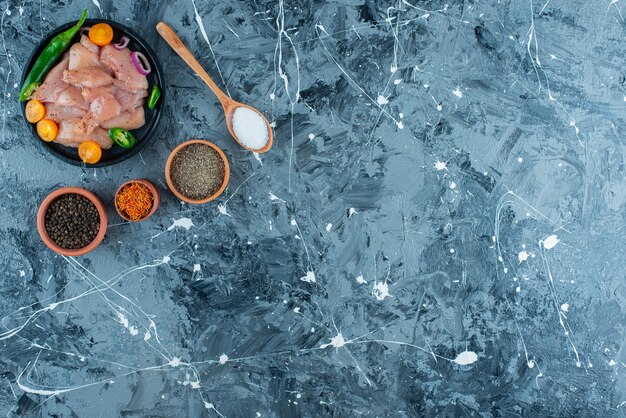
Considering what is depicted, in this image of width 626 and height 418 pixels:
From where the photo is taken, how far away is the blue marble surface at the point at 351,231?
1780 millimetres

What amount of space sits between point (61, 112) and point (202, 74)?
0.45m

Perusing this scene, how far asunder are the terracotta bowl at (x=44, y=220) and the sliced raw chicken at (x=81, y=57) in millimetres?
385

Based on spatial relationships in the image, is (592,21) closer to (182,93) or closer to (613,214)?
(613,214)

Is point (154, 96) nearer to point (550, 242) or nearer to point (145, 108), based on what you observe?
point (145, 108)

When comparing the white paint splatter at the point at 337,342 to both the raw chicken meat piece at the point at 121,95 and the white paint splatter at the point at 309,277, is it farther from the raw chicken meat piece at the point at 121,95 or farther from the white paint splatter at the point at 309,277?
the raw chicken meat piece at the point at 121,95

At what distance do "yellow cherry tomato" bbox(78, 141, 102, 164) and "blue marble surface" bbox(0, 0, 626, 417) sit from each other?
0.36 feet

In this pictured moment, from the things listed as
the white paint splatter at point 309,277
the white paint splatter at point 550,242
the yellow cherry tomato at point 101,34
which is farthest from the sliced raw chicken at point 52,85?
the white paint splatter at point 550,242

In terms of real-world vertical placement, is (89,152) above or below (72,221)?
above

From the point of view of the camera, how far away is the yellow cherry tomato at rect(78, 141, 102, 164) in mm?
1661

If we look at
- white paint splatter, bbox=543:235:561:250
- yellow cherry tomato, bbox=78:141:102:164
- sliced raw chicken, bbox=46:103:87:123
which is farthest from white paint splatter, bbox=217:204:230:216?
white paint splatter, bbox=543:235:561:250

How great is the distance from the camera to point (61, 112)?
1.66 meters

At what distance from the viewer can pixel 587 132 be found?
71.9 inches

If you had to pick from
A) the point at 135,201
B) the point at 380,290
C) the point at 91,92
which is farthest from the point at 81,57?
the point at 380,290

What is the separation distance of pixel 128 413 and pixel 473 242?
1332 millimetres
